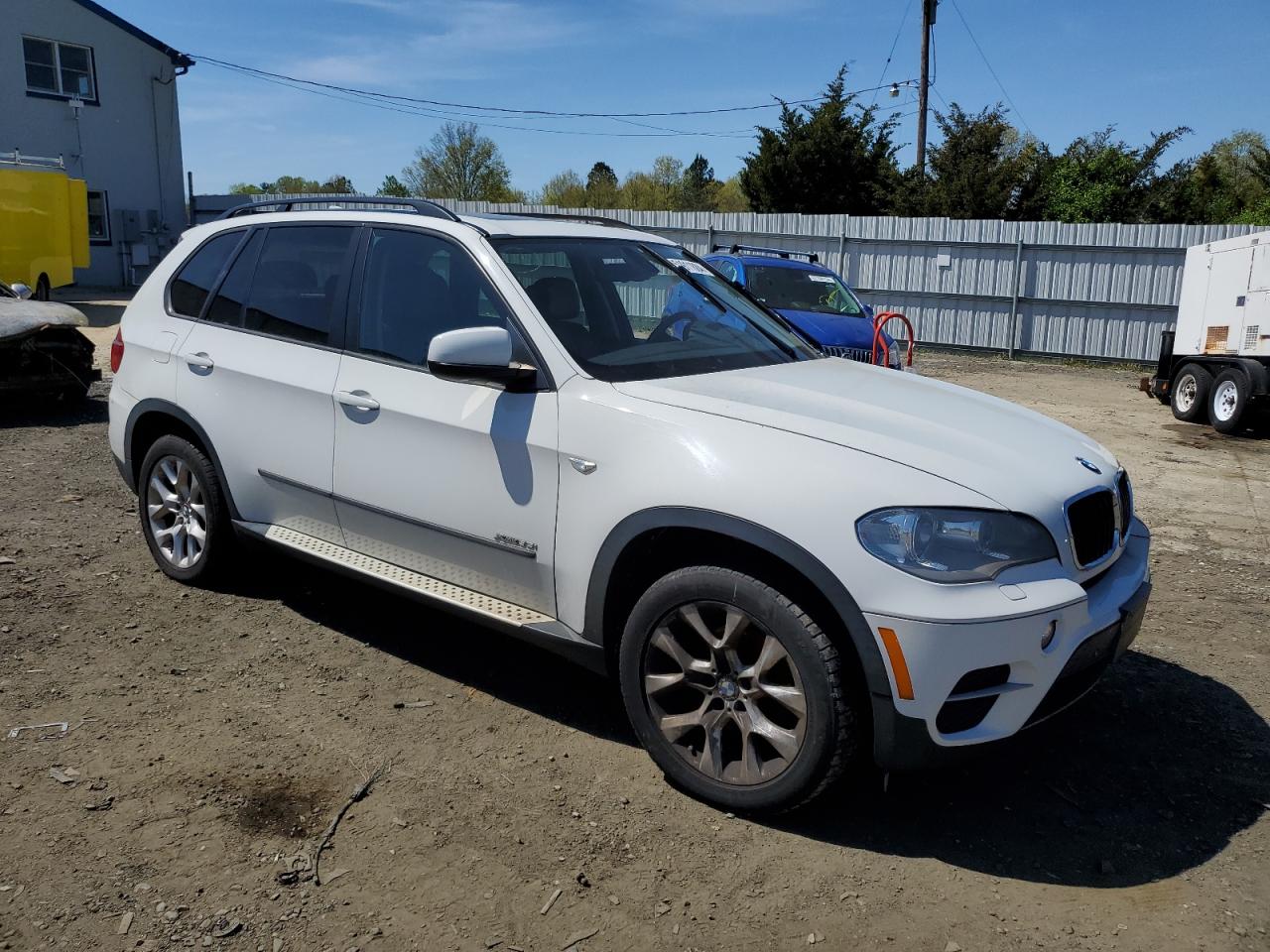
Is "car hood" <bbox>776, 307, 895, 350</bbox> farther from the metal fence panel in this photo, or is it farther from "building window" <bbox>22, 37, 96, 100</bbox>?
"building window" <bbox>22, 37, 96, 100</bbox>

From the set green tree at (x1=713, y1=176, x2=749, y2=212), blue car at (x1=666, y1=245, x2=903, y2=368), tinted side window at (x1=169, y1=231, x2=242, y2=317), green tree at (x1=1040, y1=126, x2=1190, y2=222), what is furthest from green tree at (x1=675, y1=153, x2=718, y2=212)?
tinted side window at (x1=169, y1=231, x2=242, y2=317)

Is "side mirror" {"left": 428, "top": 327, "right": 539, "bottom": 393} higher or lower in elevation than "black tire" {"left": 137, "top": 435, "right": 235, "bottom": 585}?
higher

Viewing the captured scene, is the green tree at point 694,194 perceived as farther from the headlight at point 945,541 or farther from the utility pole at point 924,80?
the headlight at point 945,541

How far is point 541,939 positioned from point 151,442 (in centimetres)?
356

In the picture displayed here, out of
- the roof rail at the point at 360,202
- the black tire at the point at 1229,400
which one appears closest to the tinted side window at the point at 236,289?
the roof rail at the point at 360,202

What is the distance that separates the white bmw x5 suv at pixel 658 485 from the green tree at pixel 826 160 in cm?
2765

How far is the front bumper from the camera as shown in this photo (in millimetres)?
2773

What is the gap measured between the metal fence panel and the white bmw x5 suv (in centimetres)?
1355

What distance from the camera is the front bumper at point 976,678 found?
277cm

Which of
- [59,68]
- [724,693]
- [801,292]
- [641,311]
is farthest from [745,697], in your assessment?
[59,68]

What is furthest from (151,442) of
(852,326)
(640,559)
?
(852,326)

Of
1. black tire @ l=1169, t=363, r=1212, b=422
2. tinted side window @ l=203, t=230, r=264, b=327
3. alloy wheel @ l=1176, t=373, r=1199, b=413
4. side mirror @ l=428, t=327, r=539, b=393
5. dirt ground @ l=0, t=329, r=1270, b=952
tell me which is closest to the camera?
dirt ground @ l=0, t=329, r=1270, b=952

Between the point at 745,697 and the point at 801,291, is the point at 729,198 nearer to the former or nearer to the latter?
the point at 801,291

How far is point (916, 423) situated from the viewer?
334cm
